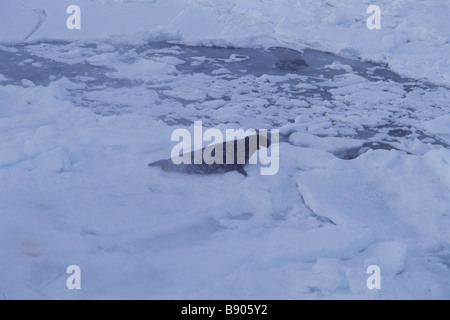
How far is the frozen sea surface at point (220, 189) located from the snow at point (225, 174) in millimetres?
15

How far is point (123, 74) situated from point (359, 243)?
4.97 metres

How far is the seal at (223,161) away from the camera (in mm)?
4859

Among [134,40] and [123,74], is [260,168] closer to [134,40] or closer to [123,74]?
[123,74]

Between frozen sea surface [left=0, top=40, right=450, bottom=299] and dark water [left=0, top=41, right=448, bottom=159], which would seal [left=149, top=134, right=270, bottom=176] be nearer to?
frozen sea surface [left=0, top=40, right=450, bottom=299]

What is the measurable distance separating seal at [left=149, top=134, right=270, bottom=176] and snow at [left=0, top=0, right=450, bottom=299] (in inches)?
4.4

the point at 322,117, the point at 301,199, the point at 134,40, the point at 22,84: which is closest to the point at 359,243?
the point at 301,199

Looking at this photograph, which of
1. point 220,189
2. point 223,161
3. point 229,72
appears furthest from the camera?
point 229,72

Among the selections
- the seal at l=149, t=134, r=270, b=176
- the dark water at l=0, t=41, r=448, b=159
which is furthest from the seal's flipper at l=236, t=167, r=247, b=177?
the dark water at l=0, t=41, r=448, b=159

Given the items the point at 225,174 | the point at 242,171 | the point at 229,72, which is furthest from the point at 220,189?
the point at 229,72

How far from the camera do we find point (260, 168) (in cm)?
497

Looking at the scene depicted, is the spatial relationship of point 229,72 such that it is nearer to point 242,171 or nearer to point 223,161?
point 223,161

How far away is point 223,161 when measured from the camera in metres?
4.97

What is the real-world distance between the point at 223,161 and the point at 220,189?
0.45 m

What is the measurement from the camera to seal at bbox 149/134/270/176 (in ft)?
15.9
